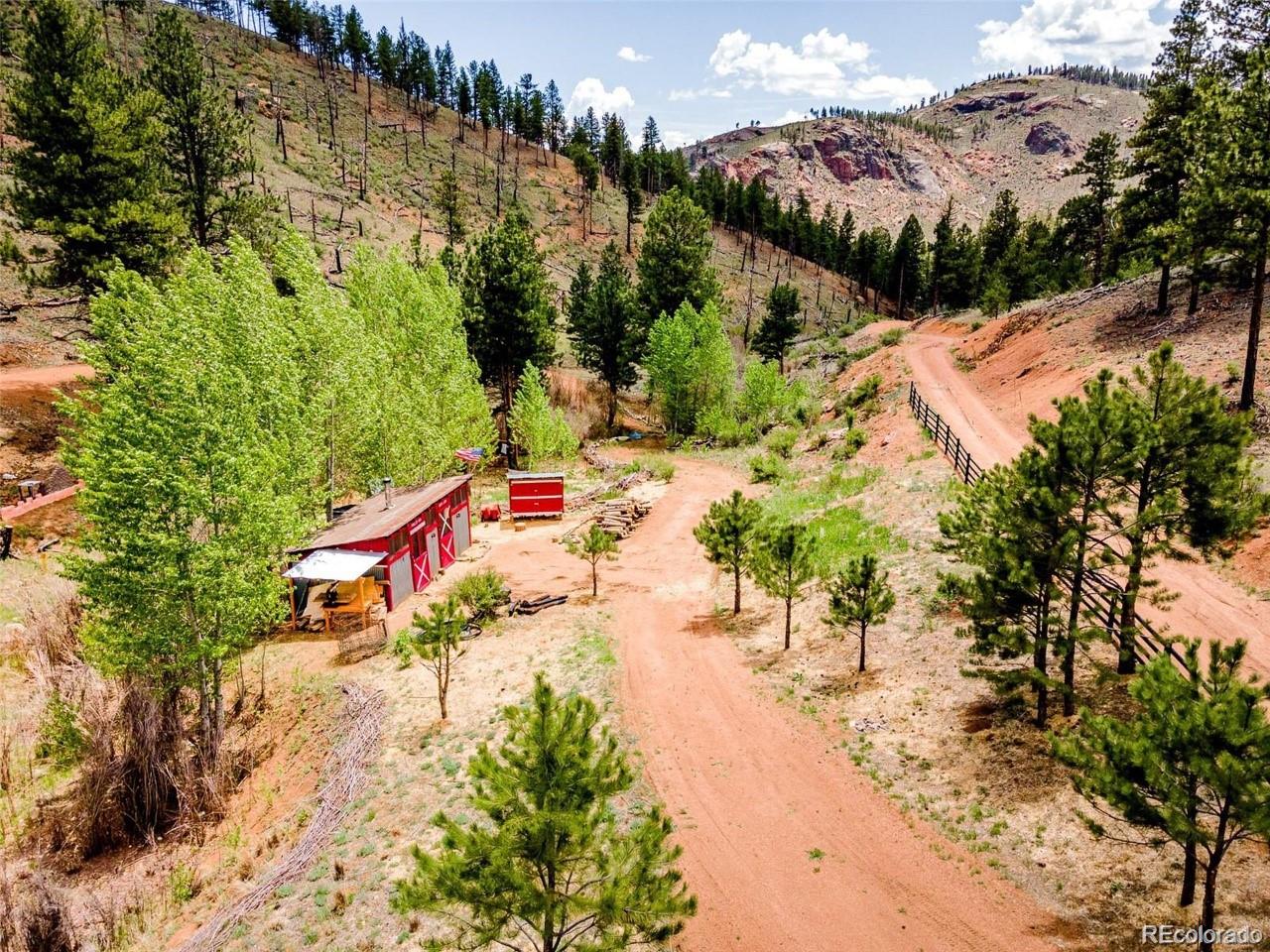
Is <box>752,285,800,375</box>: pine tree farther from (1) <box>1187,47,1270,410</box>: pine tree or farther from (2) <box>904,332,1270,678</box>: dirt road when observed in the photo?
(1) <box>1187,47,1270,410</box>: pine tree

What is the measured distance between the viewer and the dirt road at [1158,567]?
1586 cm

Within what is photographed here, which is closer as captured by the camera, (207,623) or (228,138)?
(207,623)

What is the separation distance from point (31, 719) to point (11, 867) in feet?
15.9

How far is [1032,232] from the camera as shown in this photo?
83.8 m

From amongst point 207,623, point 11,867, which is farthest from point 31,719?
point 207,623

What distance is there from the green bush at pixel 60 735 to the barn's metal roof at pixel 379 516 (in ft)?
21.3

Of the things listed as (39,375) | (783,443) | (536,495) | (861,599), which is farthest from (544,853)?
(783,443)

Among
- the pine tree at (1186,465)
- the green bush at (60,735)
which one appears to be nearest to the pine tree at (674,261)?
the pine tree at (1186,465)

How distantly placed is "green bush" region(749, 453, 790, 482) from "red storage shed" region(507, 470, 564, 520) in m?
12.8

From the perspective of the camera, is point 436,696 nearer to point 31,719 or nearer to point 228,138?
point 31,719

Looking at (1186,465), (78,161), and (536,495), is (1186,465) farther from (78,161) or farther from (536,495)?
(78,161)

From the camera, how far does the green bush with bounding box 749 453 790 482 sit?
40750 mm

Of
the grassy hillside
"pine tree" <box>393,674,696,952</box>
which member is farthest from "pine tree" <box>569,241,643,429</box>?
"pine tree" <box>393,674,696,952</box>

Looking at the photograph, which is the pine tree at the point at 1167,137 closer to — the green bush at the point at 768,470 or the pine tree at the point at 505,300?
the green bush at the point at 768,470
